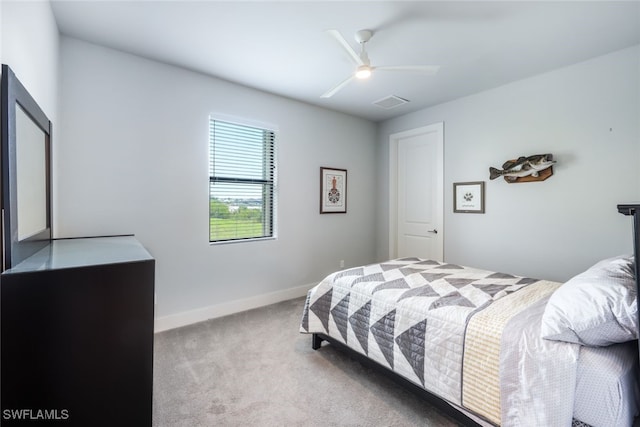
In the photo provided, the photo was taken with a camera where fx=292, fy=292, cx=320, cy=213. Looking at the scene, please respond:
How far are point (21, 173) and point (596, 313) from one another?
2425mm

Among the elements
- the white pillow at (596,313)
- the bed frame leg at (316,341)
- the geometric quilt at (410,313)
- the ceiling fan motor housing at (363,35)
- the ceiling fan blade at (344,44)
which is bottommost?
the bed frame leg at (316,341)

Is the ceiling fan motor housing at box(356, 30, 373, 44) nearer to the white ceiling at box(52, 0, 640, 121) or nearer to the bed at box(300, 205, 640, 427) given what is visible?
the white ceiling at box(52, 0, 640, 121)

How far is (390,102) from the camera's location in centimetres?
379

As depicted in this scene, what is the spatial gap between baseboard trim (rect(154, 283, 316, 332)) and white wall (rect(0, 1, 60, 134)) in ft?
5.98

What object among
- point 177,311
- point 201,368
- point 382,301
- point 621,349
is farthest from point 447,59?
point 177,311

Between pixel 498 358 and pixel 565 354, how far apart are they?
260 mm

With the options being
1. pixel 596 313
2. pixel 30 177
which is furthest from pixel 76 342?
pixel 596 313

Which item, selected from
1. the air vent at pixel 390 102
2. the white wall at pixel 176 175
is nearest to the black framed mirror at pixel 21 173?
the white wall at pixel 176 175

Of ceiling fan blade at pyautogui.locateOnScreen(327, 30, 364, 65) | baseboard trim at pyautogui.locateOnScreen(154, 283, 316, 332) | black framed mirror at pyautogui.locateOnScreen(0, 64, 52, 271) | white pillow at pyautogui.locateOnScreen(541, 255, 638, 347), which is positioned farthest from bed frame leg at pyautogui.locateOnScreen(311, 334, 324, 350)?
ceiling fan blade at pyautogui.locateOnScreen(327, 30, 364, 65)

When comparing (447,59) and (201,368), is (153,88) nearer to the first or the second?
(201,368)

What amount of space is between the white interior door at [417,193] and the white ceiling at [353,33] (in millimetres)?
1087

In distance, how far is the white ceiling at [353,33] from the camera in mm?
2018

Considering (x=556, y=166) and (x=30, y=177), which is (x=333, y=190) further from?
(x=30, y=177)

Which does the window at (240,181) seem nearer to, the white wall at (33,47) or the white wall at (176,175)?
the white wall at (176,175)
